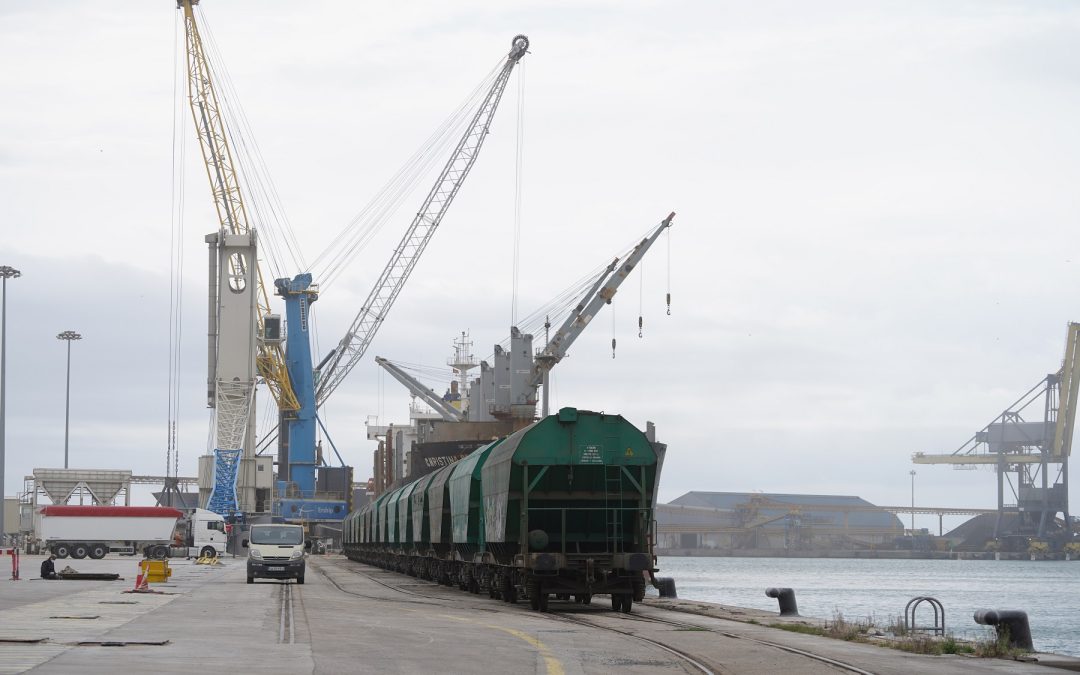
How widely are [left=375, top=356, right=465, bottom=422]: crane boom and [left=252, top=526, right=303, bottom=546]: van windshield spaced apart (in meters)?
105

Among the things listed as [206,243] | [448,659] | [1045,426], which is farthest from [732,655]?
[1045,426]

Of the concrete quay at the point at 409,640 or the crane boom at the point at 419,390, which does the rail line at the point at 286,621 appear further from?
Result: the crane boom at the point at 419,390

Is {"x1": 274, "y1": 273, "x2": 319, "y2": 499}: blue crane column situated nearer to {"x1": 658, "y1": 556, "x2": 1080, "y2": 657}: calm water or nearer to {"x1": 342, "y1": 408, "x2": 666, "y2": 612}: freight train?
{"x1": 658, "y1": 556, "x2": 1080, "y2": 657}: calm water

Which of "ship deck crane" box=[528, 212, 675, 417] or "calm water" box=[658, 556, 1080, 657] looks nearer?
"calm water" box=[658, 556, 1080, 657]

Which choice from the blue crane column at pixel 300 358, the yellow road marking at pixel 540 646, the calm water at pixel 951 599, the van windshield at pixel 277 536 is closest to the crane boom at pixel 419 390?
the blue crane column at pixel 300 358

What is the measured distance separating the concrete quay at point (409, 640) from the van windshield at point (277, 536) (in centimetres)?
1084

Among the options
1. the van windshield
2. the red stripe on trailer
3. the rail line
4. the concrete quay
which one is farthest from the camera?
the red stripe on trailer

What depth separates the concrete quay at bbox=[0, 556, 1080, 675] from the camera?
60.5 ft

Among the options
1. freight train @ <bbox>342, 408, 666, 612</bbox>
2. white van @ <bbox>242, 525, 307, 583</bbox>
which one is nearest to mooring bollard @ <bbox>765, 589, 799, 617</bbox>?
freight train @ <bbox>342, 408, 666, 612</bbox>

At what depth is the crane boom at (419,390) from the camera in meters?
155

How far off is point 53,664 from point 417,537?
3275cm

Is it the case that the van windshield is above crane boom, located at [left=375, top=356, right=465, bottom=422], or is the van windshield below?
below

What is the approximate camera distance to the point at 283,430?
14062cm

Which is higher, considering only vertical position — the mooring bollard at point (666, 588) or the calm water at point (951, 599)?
the mooring bollard at point (666, 588)
